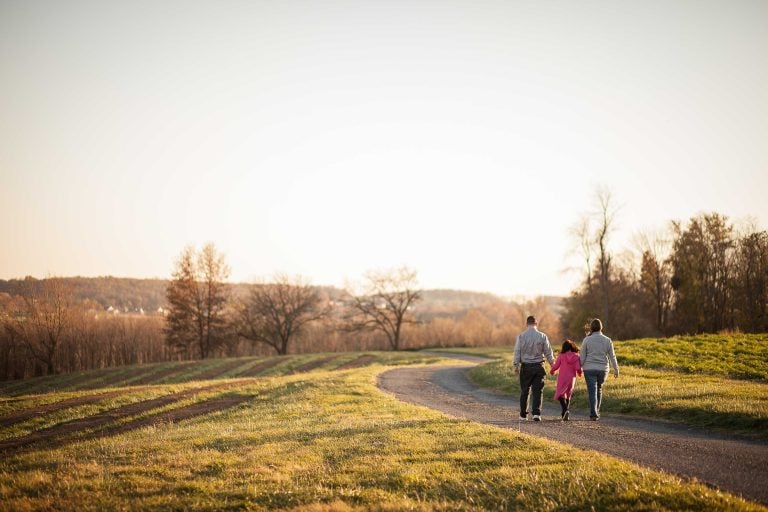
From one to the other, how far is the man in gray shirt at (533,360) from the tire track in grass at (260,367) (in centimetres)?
3182

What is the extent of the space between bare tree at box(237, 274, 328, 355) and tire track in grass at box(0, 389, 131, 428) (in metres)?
37.6

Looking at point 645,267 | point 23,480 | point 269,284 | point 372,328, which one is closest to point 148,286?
point 269,284

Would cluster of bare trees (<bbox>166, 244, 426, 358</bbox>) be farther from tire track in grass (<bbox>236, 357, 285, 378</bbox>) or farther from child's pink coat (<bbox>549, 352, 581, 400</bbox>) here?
child's pink coat (<bbox>549, 352, 581, 400</bbox>)

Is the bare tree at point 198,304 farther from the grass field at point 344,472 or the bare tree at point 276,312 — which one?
the grass field at point 344,472

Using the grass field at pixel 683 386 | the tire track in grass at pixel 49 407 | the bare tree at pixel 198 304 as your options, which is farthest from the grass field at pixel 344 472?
the bare tree at pixel 198 304

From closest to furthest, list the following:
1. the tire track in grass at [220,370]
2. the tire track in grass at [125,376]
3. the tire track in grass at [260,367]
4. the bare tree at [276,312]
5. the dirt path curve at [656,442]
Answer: the dirt path curve at [656,442]
the tire track in grass at [125,376]
the tire track in grass at [220,370]
the tire track in grass at [260,367]
the bare tree at [276,312]

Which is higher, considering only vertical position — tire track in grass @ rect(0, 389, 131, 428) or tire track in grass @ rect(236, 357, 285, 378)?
tire track in grass @ rect(0, 389, 131, 428)

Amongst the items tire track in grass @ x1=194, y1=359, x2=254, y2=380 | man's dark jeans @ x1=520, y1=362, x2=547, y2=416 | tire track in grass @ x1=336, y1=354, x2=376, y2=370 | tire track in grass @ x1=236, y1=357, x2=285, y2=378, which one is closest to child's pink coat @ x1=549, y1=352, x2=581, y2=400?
man's dark jeans @ x1=520, y1=362, x2=547, y2=416

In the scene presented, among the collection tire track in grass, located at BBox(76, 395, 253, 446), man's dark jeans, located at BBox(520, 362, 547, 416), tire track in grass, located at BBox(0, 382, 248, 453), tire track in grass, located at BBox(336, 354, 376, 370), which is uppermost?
man's dark jeans, located at BBox(520, 362, 547, 416)

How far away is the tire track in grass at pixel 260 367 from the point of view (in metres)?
41.1

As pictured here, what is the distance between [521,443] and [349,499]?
423 centimetres

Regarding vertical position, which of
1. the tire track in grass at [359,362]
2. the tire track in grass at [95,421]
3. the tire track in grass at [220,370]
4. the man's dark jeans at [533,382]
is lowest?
the tire track in grass at [220,370]

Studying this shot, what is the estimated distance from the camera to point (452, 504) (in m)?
6.44

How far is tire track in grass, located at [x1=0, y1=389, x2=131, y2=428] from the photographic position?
20.5 m
